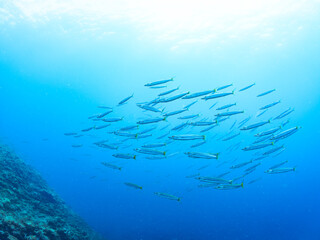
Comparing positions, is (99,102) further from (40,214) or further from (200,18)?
(40,214)

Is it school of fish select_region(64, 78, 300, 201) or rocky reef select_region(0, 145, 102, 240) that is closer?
rocky reef select_region(0, 145, 102, 240)

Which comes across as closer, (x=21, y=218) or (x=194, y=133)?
(x=21, y=218)

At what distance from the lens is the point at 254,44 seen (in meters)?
35.2

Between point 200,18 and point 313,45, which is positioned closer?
point 200,18

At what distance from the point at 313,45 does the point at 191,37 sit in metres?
23.5

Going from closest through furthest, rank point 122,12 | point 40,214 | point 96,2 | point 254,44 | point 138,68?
1. point 40,214
2. point 96,2
3. point 122,12
4. point 254,44
5. point 138,68

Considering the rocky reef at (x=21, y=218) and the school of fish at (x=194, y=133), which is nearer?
the rocky reef at (x=21, y=218)

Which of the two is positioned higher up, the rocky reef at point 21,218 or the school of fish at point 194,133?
the school of fish at point 194,133

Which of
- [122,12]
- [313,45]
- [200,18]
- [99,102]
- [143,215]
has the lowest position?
[143,215]

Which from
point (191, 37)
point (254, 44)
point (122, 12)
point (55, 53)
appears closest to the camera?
point (122, 12)

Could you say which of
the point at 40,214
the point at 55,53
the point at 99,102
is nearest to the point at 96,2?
the point at 40,214

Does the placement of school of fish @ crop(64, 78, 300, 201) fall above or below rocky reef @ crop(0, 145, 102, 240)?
above

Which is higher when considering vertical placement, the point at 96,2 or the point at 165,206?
the point at 96,2

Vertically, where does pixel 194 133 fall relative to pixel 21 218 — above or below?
above
